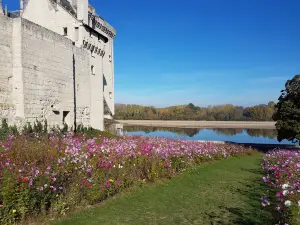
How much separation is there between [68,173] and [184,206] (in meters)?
2.41

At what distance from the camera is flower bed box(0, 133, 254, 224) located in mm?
4473

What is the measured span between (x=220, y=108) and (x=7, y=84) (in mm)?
114926

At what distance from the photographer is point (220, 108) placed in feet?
405

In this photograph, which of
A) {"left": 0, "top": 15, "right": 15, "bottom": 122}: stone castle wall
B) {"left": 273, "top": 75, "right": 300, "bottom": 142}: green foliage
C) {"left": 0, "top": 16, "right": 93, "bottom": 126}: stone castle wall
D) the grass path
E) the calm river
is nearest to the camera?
the grass path

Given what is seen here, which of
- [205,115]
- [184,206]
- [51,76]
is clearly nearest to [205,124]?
[205,115]

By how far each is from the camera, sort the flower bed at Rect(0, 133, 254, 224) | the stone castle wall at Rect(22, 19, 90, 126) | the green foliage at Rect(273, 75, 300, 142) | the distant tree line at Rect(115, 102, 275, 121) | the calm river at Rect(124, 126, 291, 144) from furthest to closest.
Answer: the distant tree line at Rect(115, 102, 275, 121)
the calm river at Rect(124, 126, 291, 144)
the green foliage at Rect(273, 75, 300, 142)
the stone castle wall at Rect(22, 19, 90, 126)
the flower bed at Rect(0, 133, 254, 224)

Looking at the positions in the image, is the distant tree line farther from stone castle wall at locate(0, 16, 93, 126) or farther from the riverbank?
stone castle wall at locate(0, 16, 93, 126)

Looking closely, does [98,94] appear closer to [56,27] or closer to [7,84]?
[56,27]

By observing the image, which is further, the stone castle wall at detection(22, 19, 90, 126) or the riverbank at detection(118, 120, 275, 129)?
the riverbank at detection(118, 120, 275, 129)

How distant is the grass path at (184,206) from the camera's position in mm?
4941

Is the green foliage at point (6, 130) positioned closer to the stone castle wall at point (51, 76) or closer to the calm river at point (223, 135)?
the stone castle wall at point (51, 76)

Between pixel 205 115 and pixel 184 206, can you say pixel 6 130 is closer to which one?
pixel 184 206

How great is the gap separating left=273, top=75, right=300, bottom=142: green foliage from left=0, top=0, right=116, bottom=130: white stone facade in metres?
14.9

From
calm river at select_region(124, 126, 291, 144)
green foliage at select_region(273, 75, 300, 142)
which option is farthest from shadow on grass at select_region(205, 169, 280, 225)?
calm river at select_region(124, 126, 291, 144)
